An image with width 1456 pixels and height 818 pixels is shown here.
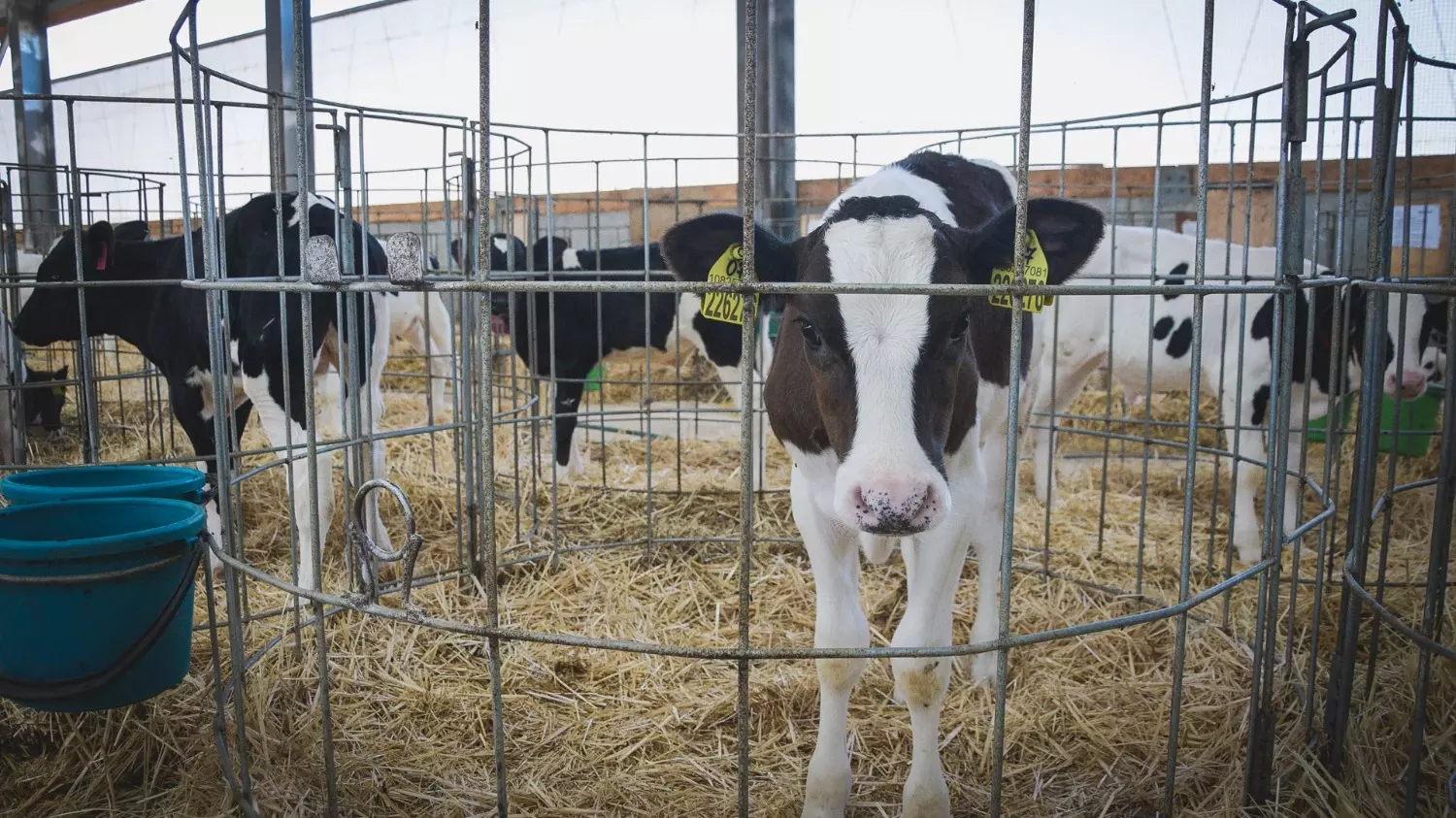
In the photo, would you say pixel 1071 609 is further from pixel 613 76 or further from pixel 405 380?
pixel 613 76

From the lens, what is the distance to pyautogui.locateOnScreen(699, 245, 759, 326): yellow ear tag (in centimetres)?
240

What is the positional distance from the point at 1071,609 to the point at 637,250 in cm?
467

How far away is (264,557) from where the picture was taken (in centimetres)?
506

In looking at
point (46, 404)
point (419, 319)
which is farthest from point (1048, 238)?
point (46, 404)

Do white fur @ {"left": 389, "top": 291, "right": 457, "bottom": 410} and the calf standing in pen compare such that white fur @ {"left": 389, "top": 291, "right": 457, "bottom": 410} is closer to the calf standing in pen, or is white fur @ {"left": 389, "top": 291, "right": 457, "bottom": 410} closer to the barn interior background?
the barn interior background

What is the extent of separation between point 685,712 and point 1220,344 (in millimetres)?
4056

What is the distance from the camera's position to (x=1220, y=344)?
5629 mm

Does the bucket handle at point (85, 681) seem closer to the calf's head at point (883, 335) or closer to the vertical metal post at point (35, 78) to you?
the calf's head at point (883, 335)

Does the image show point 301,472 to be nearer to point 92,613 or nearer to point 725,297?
point 92,613

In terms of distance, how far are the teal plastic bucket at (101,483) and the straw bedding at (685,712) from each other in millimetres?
625

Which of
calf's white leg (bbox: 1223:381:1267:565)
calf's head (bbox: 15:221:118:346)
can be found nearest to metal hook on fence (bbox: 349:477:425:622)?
calf's head (bbox: 15:221:118:346)

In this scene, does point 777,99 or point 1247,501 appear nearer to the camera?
point 1247,501

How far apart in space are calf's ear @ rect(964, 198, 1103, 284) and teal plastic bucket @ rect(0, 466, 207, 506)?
259 centimetres

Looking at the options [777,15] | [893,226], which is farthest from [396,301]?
[893,226]
